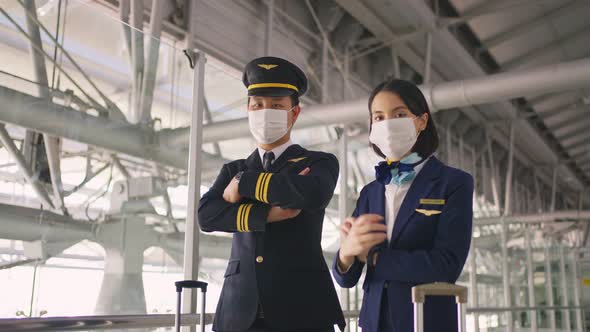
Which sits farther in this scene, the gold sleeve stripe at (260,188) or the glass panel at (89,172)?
the glass panel at (89,172)

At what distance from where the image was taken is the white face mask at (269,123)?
162 centimetres

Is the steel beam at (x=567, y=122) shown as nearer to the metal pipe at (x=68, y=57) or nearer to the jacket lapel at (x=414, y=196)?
the metal pipe at (x=68, y=57)

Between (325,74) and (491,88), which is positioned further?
(325,74)

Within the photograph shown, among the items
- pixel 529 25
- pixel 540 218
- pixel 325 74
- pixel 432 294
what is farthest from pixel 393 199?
pixel 540 218

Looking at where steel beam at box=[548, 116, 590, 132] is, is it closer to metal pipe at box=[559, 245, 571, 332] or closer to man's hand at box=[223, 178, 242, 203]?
metal pipe at box=[559, 245, 571, 332]

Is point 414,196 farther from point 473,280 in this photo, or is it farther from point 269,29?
point 473,280

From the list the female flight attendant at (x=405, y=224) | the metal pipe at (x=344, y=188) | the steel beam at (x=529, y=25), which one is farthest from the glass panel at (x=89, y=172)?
the steel beam at (x=529, y=25)

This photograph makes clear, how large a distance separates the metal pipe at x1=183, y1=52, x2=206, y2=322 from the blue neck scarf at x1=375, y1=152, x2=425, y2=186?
1250 millimetres

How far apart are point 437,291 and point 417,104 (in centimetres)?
45

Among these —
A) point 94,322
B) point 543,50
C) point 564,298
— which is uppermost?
point 543,50

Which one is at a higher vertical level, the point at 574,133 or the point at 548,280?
the point at 574,133

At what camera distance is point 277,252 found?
1533 mm

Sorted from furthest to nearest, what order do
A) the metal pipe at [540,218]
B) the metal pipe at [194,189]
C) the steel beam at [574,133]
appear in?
the steel beam at [574,133] → the metal pipe at [540,218] → the metal pipe at [194,189]

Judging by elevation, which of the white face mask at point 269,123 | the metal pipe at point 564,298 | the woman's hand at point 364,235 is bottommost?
the metal pipe at point 564,298
